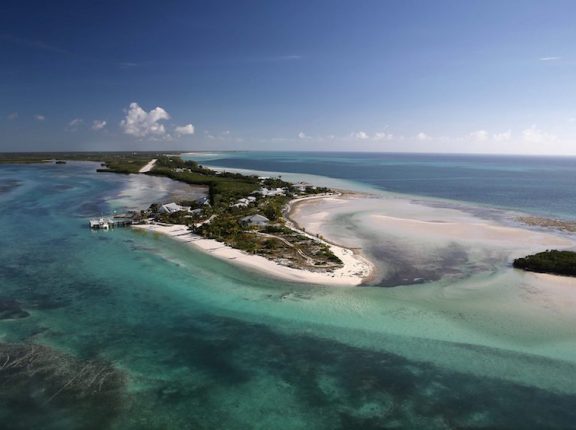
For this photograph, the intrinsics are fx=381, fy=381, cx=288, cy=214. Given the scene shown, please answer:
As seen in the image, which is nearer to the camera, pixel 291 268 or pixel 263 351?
pixel 263 351

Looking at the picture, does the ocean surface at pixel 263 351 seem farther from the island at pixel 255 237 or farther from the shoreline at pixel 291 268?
the island at pixel 255 237

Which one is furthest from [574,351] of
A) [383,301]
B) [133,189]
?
[133,189]

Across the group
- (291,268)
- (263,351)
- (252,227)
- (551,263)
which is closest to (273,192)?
(252,227)

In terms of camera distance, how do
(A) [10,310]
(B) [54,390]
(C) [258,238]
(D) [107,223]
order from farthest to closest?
(D) [107,223], (C) [258,238], (A) [10,310], (B) [54,390]

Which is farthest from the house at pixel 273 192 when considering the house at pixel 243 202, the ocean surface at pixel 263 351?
the ocean surface at pixel 263 351

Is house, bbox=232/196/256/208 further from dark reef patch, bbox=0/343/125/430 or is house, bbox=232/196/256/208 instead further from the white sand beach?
dark reef patch, bbox=0/343/125/430

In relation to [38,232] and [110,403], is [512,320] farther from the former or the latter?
[38,232]

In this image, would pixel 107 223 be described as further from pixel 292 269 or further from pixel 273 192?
pixel 273 192
